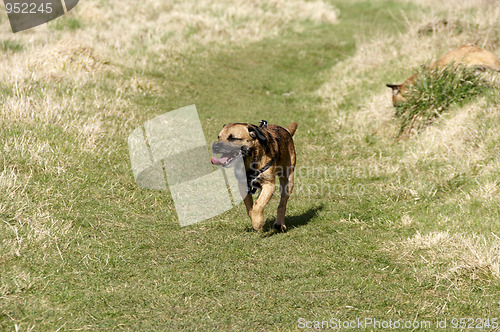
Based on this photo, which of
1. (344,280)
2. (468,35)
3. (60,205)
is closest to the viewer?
(344,280)

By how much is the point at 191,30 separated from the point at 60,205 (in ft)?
47.8

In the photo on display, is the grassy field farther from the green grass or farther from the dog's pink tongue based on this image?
the dog's pink tongue

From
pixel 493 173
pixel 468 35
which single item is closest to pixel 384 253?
pixel 493 173

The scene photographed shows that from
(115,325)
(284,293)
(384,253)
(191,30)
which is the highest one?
(115,325)

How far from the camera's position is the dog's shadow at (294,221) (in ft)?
22.4

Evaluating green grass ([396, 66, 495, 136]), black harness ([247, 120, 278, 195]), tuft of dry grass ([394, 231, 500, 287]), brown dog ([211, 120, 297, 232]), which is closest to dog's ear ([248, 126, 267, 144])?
brown dog ([211, 120, 297, 232])

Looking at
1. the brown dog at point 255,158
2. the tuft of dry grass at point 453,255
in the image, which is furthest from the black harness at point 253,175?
the tuft of dry grass at point 453,255

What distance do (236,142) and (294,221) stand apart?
70.9 inches

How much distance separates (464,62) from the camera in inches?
422

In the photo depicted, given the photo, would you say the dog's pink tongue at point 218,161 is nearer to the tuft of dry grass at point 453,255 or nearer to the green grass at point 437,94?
the tuft of dry grass at point 453,255

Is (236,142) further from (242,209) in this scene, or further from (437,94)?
(437,94)

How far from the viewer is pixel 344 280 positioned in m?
5.59

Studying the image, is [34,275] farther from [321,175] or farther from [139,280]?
[321,175]

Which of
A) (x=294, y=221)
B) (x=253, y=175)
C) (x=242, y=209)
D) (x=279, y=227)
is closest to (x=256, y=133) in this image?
(x=253, y=175)
